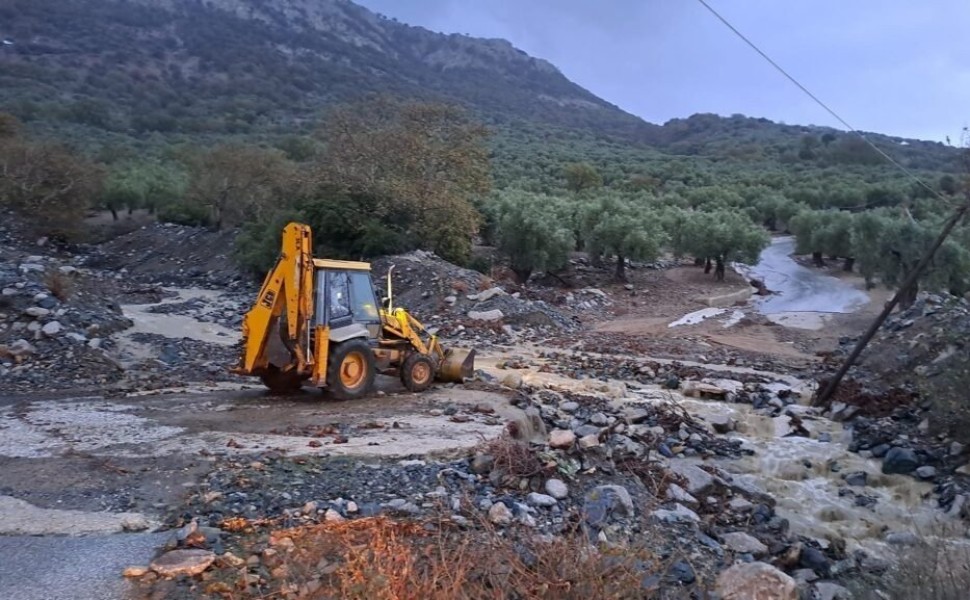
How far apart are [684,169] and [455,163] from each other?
47.6 m

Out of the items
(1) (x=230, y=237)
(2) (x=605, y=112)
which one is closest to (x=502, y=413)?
(1) (x=230, y=237)

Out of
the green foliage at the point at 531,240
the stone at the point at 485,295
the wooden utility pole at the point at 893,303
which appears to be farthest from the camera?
the green foliage at the point at 531,240

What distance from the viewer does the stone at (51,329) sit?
41.8ft

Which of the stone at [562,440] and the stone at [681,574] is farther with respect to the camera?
the stone at [562,440]

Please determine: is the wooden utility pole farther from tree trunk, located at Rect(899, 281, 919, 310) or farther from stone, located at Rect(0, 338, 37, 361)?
stone, located at Rect(0, 338, 37, 361)

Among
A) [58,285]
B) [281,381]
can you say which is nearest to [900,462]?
[281,381]

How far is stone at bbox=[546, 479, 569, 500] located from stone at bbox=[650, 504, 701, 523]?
2.70ft

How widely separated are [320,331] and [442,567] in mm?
5457

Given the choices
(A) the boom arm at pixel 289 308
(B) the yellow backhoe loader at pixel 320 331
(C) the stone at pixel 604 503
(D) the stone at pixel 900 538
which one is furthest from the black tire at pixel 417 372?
(D) the stone at pixel 900 538

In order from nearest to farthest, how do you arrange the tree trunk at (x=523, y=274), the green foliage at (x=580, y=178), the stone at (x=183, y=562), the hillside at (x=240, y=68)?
the stone at (x=183, y=562)
the tree trunk at (x=523, y=274)
the green foliage at (x=580, y=178)
the hillside at (x=240, y=68)

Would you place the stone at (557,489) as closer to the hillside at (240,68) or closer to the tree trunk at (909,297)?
the tree trunk at (909,297)

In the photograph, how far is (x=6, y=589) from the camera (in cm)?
489

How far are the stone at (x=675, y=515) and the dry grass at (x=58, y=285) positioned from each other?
11.9m

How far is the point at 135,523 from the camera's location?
587 centimetres
